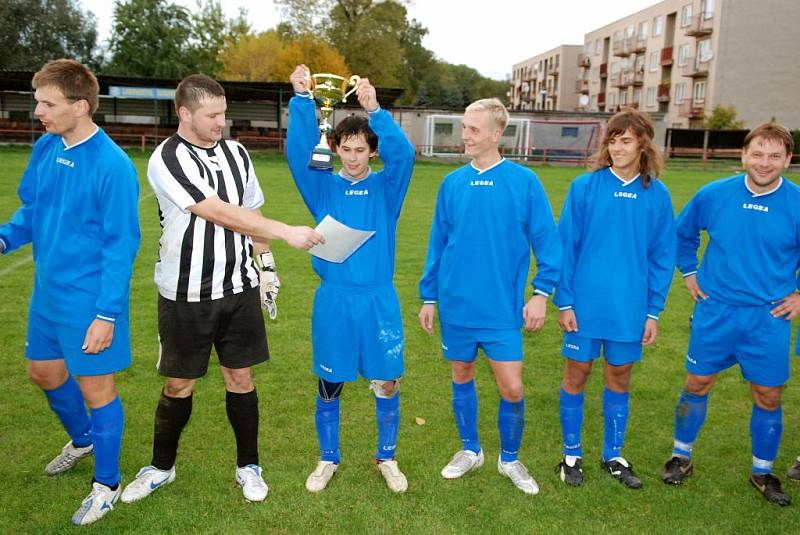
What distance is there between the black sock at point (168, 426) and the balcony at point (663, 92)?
5639cm

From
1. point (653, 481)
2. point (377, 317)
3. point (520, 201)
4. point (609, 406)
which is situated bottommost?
point (653, 481)

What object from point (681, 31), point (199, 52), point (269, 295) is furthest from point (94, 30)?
point (269, 295)

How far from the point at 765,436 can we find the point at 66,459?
420 centimetres

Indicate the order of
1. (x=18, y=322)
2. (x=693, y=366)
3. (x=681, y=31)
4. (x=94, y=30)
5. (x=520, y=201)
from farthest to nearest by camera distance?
(x=94, y=30)
(x=681, y=31)
(x=18, y=322)
(x=693, y=366)
(x=520, y=201)

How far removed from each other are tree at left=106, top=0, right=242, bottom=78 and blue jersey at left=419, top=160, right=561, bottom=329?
5830cm

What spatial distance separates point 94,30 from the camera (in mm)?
59219

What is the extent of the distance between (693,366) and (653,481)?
29.9 inches

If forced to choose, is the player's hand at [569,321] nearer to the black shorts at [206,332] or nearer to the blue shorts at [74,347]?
the black shorts at [206,332]

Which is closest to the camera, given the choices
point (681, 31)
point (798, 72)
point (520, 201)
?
point (520, 201)

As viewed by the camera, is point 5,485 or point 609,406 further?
point 609,406

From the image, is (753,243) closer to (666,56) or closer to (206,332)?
(206,332)

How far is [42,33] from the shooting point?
54.3m

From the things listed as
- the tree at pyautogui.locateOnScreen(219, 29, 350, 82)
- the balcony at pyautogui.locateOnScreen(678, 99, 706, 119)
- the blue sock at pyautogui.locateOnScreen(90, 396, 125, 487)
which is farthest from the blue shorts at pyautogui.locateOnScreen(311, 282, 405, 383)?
the balcony at pyautogui.locateOnScreen(678, 99, 706, 119)

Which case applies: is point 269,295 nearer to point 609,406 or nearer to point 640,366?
point 609,406
